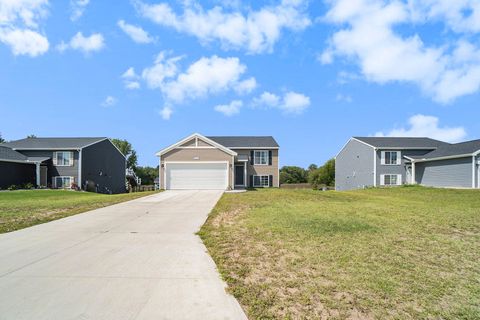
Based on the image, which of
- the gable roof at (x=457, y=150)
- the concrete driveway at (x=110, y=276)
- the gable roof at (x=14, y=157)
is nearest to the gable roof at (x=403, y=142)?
the gable roof at (x=457, y=150)

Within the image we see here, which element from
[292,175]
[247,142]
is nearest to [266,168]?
[247,142]

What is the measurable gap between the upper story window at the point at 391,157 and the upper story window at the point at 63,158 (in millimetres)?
34291

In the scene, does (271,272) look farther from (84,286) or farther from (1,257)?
(1,257)

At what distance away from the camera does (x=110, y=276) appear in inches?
190

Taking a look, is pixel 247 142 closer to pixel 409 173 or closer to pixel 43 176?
pixel 409 173

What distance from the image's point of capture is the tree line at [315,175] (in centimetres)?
5949

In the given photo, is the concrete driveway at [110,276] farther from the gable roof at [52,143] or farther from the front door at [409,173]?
the front door at [409,173]

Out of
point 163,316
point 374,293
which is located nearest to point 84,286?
point 163,316

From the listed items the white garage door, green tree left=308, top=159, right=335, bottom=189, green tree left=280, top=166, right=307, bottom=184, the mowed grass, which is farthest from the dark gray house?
green tree left=280, top=166, right=307, bottom=184

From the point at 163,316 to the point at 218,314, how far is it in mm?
647

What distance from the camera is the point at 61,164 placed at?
32.5 metres

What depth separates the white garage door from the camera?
87.0ft

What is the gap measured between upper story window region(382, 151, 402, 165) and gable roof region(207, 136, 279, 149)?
12.0 m

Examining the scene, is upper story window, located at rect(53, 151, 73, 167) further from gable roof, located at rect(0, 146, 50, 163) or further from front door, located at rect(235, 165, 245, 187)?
front door, located at rect(235, 165, 245, 187)
